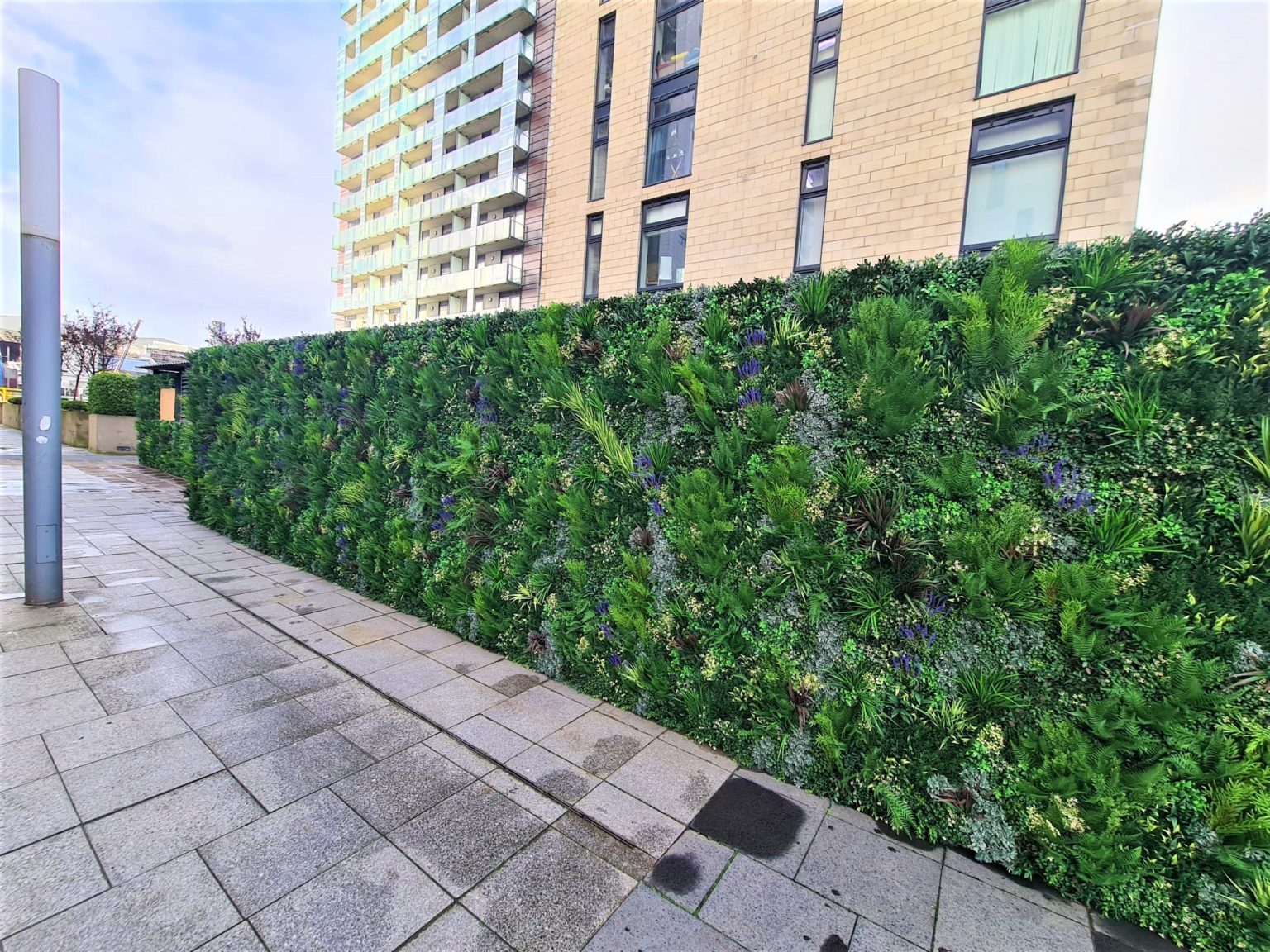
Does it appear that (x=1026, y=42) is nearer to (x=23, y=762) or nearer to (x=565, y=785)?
(x=565, y=785)

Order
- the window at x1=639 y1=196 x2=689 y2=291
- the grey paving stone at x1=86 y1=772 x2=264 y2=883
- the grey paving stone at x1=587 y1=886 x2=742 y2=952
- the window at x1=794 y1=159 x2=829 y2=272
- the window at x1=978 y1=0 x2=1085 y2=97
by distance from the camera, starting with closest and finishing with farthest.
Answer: the grey paving stone at x1=587 y1=886 x2=742 y2=952, the grey paving stone at x1=86 y1=772 x2=264 y2=883, the window at x1=978 y1=0 x2=1085 y2=97, the window at x1=794 y1=159 x2=829 y2=272, the window at x1=639 y1=196 x2=689 y2=291

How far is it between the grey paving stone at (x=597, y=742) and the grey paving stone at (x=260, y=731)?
4.53 ft

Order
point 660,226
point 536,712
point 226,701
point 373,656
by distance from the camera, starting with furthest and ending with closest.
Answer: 1. point 660,226
2. point 373,656
3. point 536,712
4. point 226,701

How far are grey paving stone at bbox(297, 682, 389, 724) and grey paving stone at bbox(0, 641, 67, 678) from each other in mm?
1808

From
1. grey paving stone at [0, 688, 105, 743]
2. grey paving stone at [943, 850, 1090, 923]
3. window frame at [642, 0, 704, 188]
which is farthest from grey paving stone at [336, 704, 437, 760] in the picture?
window frame at [642, 0, 704, 188]

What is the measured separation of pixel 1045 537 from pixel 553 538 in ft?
9.24

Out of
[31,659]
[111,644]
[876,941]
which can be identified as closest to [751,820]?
[876,941]

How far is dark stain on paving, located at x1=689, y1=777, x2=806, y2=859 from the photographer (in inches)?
90.7

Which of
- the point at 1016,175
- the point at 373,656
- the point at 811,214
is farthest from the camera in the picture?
the point at 811,214

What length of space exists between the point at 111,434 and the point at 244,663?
19578 millimetres

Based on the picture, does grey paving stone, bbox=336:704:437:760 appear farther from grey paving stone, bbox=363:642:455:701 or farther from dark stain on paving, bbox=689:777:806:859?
dark stain on paving, bbox=689:777:806:859

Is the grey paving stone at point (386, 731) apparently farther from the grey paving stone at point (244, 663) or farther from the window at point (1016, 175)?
the window at point (1016, 175)

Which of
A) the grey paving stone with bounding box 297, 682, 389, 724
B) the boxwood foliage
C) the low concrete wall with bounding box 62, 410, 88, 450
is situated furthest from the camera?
the low concrete wall with bounding box 62, 410, 88, 450

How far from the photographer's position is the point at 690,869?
216 centimetres
